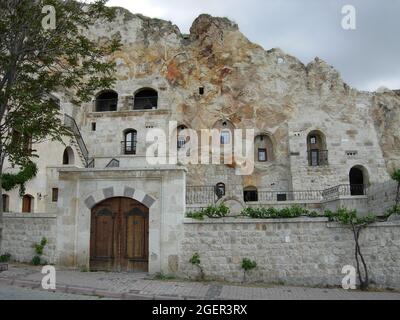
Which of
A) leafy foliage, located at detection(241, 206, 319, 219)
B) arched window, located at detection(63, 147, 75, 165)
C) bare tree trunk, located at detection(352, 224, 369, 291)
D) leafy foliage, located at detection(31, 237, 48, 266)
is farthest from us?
arched window, located at detection(63, 147, 75, 165)

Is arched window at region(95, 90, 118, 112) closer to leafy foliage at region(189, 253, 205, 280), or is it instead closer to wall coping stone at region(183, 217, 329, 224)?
wall coping stone at region(183, 217, 329, 224)

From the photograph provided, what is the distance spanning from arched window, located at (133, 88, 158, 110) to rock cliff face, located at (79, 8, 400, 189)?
93cm

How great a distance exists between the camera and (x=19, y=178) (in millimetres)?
18312

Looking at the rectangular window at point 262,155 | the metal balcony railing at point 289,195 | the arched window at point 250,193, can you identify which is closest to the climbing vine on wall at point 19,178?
the arched window at point 250,193

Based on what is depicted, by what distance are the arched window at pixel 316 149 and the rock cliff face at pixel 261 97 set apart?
691mm

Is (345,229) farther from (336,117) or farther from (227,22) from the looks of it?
(227,22)

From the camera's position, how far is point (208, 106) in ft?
94.9

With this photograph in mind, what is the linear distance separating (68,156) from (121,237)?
1646 centimetres

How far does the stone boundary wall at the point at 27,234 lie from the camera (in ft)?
36.3

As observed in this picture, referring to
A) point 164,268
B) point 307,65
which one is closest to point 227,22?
point 307,65

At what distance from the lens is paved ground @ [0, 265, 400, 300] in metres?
8.03

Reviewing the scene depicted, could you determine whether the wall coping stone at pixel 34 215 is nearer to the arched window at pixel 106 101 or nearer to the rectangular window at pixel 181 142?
the rectangular window at pixel 181 142

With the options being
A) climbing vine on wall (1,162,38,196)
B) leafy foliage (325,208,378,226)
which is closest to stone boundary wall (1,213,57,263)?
climbing vine on wall (1,162,38,196)
